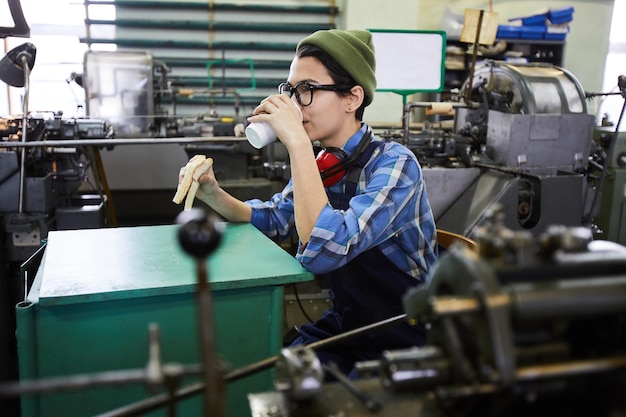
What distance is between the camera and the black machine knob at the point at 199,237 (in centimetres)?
50

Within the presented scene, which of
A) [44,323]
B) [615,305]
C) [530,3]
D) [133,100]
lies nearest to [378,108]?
[530,3]

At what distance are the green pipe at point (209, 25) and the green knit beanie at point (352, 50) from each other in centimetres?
447

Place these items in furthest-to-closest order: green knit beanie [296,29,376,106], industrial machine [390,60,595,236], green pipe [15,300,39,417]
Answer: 1. industrial machine [390,60,595,236]
2. green knit beanie [296,29,376,106]
3. green pipe [15,300,39,417]

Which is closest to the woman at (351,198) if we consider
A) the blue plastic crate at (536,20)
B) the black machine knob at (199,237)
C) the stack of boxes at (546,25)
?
the black machine knob at (199,237)

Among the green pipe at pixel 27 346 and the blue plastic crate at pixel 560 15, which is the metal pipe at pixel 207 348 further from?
the blue plastic crate at pixel 560 15

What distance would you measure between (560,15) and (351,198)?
5223 millimetres

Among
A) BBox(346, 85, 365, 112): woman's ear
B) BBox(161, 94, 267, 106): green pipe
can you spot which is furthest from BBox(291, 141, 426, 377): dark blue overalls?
BBox(161, 94, 267, 106): green pipe

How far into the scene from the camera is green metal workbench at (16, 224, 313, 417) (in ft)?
3.66

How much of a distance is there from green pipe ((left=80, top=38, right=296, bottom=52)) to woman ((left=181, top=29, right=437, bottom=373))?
4397 millimetres

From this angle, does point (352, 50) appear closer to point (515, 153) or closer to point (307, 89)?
point (307, 89)

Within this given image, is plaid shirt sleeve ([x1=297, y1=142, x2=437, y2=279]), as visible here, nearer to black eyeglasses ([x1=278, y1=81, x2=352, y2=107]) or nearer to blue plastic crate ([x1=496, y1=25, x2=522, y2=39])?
black eyeglasses ([x1=278, y1=81, x2=352, y2=107])

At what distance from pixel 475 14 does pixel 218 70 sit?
329 cm

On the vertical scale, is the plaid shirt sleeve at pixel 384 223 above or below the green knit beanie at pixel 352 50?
below

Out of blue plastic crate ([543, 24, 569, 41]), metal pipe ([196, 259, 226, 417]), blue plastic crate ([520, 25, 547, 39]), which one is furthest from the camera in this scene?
blue plastic crate ([543, 24, 569, 41])
